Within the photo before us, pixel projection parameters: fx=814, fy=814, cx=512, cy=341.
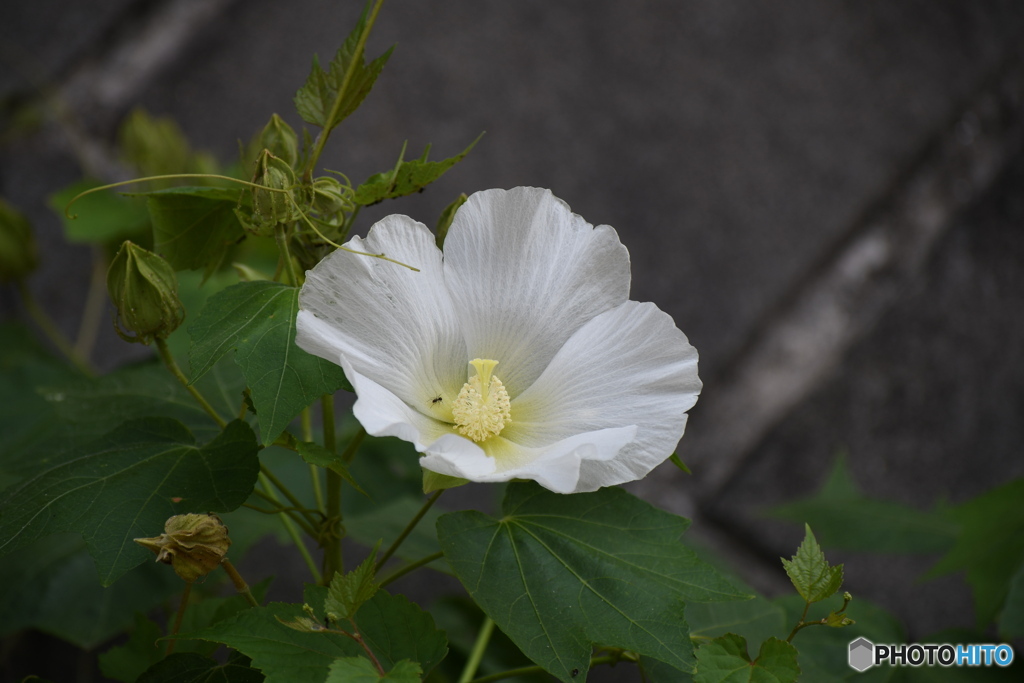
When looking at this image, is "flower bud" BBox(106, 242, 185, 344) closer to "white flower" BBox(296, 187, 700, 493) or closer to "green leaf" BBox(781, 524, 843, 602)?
"white flower" BBox(296, 187, 700, 493)

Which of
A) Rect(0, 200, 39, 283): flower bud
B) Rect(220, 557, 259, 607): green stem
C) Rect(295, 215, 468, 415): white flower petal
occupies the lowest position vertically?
Rect(220, 557, 259, 607): green stem

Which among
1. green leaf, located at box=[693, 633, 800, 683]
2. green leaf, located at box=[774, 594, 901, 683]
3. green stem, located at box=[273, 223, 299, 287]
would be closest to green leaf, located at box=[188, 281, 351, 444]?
green stem, located at box=[273, 223, 299, 287]

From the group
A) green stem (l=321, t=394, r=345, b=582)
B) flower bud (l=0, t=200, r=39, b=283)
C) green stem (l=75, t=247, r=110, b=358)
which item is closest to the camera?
green stem (l=321, t=394, r=345, b=582)

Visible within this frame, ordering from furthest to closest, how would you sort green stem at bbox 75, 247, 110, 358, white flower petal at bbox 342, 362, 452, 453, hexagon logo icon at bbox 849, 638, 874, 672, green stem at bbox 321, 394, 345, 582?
green stem at bbox 75, 247, 110, 358 → hexagon logo icon at bbox 849, 638, 874, 672 → green stem at bbox 321, 394, 345, 582 → white flower petal at bbox 342, 362, 452, 453

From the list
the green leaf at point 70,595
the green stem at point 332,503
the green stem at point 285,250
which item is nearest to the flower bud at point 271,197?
the green stem at point 285,250

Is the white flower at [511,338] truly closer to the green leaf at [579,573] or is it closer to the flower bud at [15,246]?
the green leaf at [579,573]

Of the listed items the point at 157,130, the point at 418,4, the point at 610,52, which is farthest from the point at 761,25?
the point at 157,130
